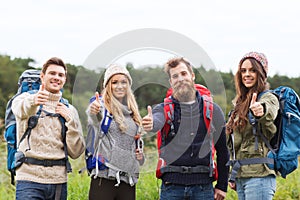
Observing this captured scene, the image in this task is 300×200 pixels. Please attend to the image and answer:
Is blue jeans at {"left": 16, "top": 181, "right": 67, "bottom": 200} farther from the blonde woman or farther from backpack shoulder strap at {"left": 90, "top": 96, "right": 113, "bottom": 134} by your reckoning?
backpack shoulder strap at {"left": 90, "top": 96, "right": 113, "bottom": 134}

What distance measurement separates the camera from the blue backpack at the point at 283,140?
4.57 metres

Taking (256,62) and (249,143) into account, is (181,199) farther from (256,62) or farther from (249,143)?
(256,62)

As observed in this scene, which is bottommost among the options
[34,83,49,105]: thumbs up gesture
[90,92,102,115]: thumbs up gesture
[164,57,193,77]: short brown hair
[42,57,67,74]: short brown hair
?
[90,92,102,115]: thumbs up gesture

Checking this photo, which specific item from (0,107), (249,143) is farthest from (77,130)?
(0,107)

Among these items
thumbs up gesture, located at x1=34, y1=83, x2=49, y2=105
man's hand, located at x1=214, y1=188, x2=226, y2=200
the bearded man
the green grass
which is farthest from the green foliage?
man's hand, located at x1=214, y1=188, x2=226, y2=200

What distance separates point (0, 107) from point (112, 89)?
718cm

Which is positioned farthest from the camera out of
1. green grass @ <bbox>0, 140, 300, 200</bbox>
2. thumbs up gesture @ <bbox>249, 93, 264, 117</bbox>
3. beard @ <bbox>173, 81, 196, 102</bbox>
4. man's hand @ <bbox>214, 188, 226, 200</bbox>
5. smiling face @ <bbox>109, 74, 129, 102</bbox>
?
green grass @ <bbox>0, 140, 300, 200</bbox>

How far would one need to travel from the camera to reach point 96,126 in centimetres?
473

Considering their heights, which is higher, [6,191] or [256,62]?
[256,62]

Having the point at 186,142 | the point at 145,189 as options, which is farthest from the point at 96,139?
the point at 145,189

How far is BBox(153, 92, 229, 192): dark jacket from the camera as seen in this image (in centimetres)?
457

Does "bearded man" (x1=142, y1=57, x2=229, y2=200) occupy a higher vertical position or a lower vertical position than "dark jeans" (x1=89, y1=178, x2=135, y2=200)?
higher

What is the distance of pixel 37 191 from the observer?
187 inches

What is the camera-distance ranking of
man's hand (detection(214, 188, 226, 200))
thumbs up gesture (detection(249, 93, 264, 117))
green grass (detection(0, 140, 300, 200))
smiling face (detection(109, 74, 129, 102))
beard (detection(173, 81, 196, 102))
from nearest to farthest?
thumbs up gesture (detection(249, 93, 264, 117)) < beard (detection(173, 81, 196, 102)) < smiling face (detection(109, 74, 129, 102)) < man's hand (detection(214, 188, 226, 200)) < green grass (detection(0, 140, 300, 200))
